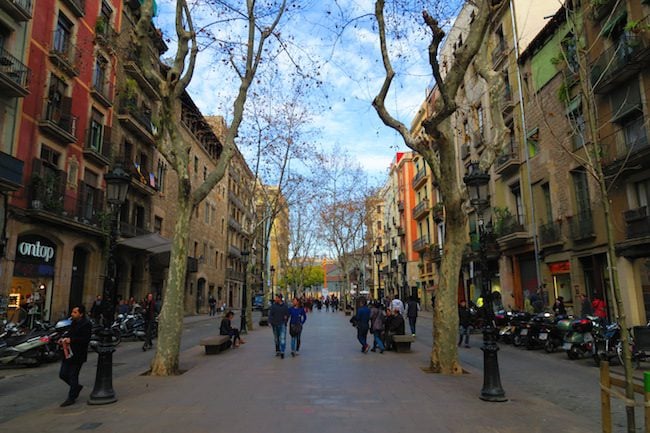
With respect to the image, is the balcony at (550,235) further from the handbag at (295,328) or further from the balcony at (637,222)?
the handbag at (295,328)

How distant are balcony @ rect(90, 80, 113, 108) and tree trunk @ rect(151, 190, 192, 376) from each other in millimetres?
15235

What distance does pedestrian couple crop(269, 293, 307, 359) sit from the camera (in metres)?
12.3

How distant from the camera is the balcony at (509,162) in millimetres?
23250

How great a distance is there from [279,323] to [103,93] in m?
17.2

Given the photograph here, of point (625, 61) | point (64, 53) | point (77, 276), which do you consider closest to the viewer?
point (625, 61)

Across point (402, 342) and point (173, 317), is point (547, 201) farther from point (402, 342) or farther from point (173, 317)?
point (173, 317)

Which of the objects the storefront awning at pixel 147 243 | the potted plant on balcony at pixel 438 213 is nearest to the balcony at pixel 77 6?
the storefront awning at pixel 147 243

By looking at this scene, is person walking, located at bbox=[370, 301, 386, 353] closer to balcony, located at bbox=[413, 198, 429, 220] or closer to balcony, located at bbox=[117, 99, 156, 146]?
balcony, located at bbox=[117, 99, 156, 146]

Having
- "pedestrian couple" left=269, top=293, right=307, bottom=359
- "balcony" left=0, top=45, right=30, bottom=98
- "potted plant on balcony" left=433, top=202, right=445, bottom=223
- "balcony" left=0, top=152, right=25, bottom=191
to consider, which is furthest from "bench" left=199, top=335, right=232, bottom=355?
"potted plant on balcony" left=433, top=202, right=445, bottom=223

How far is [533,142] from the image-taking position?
2241 centimetres

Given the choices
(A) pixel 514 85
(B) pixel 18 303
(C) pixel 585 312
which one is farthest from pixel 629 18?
(B) pixel 18 303

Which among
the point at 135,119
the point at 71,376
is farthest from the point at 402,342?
the point at 135,119

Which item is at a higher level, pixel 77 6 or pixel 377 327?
pixel 77 6

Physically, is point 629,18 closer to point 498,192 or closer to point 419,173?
point 498,192
